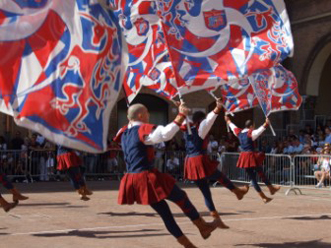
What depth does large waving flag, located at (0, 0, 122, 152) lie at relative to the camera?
15.6ft

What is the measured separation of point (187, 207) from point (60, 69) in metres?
2.47

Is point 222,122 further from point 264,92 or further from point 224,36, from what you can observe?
point 224,36

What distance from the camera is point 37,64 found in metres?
4.93

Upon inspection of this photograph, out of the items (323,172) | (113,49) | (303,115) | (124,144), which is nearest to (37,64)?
(113,49)

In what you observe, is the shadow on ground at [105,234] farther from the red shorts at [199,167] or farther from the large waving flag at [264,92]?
the large waving flag at [264,92]

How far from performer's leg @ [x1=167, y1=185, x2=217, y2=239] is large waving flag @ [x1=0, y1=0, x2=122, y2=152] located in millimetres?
1692

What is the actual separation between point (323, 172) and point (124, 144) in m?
10.8

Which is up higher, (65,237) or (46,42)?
(46,42)

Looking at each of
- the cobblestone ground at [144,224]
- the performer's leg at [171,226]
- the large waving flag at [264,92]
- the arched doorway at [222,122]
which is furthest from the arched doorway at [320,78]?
the performer's leg at [171,226]

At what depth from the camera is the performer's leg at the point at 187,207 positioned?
6.45 metres

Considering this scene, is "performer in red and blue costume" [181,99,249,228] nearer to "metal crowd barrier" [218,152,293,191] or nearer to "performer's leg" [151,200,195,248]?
"performer's leg" [151,200,195,248]

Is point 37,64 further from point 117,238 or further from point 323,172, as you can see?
point 323,172

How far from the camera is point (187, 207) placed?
6.61 metres

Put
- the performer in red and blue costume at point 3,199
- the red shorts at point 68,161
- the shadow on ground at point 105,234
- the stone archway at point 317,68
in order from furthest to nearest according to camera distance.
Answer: the stone archway at point 317,68
the red shorts at point 68,161
the performer in red and blue costume at point 3,199
the shadow on ground at point 105,234
